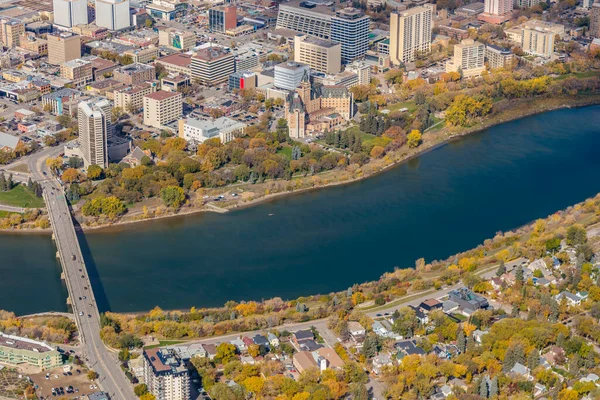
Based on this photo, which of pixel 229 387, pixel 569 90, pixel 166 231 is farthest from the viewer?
pixel 569 90

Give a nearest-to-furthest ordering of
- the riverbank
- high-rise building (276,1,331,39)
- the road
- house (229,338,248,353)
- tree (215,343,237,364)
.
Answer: the road < tree (215,343,237,364) < house (229,338,248,353) < the riverbank < high-rise building (276,1,331,39)

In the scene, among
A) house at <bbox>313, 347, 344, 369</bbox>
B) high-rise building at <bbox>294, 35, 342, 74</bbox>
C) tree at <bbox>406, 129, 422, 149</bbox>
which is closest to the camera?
house at <bbox>313, 347, 344, 369</bbox>

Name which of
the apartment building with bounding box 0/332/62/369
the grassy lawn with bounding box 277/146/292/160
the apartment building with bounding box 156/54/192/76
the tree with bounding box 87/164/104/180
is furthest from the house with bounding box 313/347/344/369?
the apartment building with bounding box 156/54/192/76

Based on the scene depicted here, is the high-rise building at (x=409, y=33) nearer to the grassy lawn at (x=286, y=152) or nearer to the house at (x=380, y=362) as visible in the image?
the grassy lawn at (x=286, y=152)

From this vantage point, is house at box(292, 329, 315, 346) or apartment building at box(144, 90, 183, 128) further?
apartment building at box(144, 90, 183, 128)

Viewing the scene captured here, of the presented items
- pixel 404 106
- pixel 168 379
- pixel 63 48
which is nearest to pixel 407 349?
pixel 168 379

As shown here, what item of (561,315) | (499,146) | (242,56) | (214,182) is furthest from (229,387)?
(242,56)

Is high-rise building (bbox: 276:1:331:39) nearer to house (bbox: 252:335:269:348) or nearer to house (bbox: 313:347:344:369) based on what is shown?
house (bbox: 252:335:269:348)

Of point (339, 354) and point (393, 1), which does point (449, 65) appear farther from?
point (339, 354)
